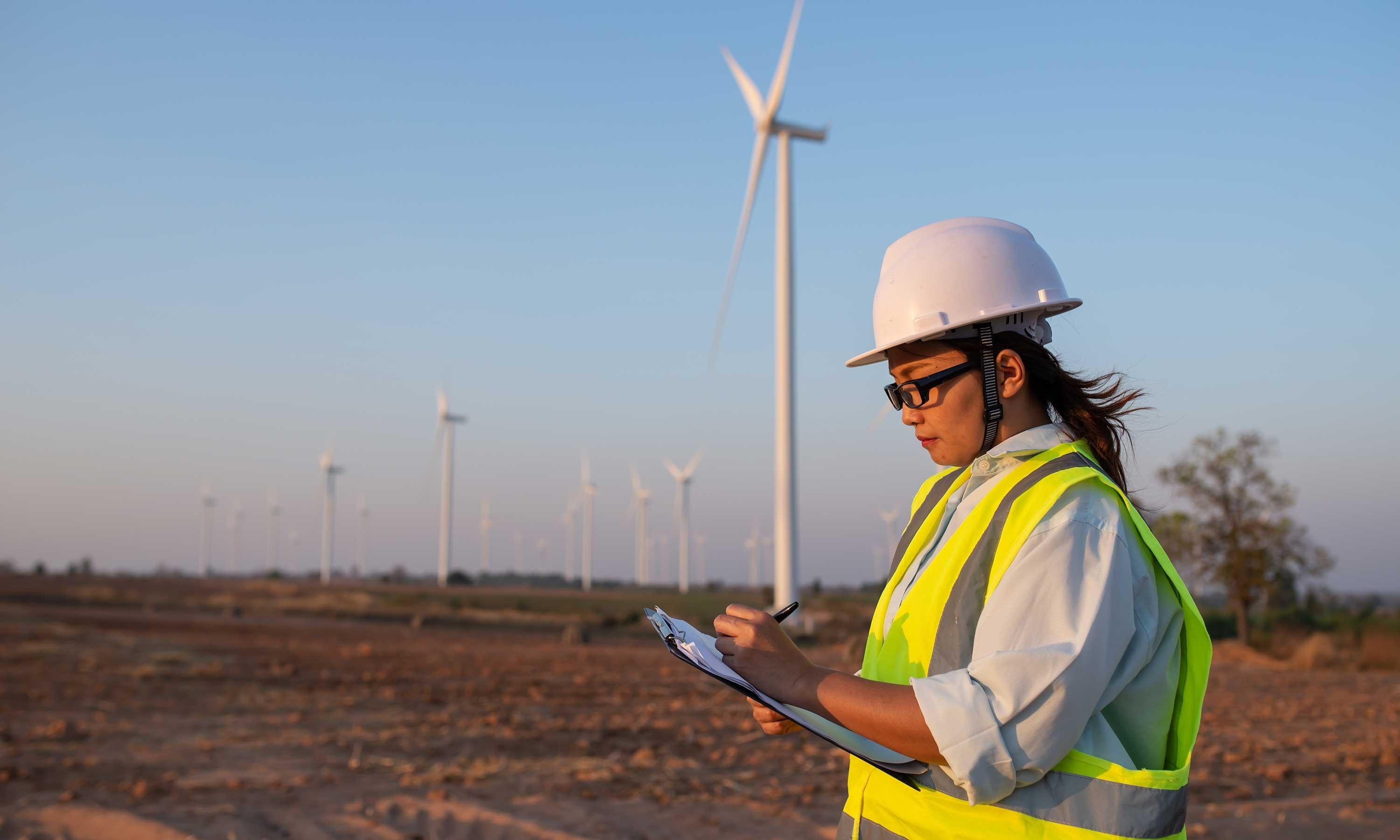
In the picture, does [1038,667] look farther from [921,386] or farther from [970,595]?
[921,386]

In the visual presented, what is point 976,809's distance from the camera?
1.96 metres

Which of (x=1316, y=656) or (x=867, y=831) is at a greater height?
(x=867, y=831)

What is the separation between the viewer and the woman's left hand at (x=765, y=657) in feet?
6.74

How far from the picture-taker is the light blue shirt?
178 cm

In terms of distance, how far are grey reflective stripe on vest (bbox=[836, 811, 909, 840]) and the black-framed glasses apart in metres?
0.95

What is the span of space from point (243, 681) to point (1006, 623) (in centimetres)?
1634

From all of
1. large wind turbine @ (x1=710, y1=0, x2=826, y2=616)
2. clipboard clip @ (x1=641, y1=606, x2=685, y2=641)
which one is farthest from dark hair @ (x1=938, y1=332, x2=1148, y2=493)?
large wind turbine @ (x1=710, y1=0, x2=826, y2=616)

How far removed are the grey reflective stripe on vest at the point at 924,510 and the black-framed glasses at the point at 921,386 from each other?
0.29 metres

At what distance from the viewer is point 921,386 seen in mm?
2303

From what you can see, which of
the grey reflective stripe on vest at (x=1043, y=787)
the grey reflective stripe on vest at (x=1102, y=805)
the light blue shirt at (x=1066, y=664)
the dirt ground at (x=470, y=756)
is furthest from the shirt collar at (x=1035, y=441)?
the dirt ground at (x=470, y=756)

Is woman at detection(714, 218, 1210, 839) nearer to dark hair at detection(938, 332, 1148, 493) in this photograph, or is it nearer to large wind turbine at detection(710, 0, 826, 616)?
dark hair at detection(938, 332, 1148, 493)

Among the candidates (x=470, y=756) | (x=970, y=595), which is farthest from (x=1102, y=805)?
(x=470, y=756)

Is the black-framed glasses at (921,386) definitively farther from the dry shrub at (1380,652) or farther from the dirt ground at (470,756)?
the dry shrub at (1380,652)

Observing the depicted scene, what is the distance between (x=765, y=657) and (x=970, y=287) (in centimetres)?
95
